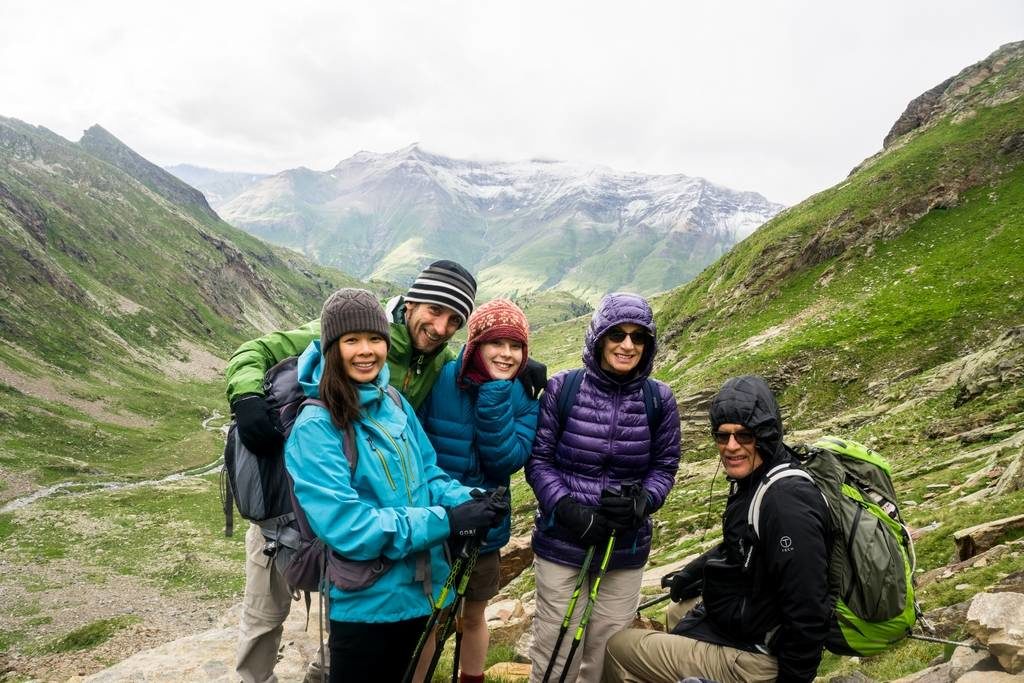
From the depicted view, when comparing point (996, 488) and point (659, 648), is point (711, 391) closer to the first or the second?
point (996, 488)

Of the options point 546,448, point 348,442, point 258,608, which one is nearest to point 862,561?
point 546,448

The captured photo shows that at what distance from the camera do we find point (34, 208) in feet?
519

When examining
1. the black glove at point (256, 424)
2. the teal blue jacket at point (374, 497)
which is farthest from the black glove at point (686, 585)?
the black glove at point (256, 424)

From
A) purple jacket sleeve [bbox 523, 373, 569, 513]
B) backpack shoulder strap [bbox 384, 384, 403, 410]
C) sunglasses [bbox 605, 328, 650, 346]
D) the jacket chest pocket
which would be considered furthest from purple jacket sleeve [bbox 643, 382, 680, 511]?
backpack shoulder strap [bbox 384, 384, 403, 410]

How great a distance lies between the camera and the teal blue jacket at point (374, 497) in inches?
192

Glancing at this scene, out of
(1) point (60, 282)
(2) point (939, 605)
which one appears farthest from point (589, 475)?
(1) point (60, 282)

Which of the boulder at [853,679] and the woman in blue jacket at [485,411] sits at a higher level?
the woman in blue jacket at [485,411]

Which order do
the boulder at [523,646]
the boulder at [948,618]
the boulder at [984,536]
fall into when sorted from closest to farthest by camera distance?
the boulder at [948,618] → the boulder at [523,646] → the boulder at [984,536]

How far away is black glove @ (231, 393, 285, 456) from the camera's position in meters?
5.73

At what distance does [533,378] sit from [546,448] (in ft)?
2.94

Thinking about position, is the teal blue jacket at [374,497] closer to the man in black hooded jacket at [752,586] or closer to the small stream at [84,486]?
the man in black hooded jacket at [752,586]

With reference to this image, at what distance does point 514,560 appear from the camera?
16844 millimetres

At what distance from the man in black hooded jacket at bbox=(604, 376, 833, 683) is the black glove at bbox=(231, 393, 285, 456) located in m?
4.56

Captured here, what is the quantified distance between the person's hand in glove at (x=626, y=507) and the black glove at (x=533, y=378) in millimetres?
1448
